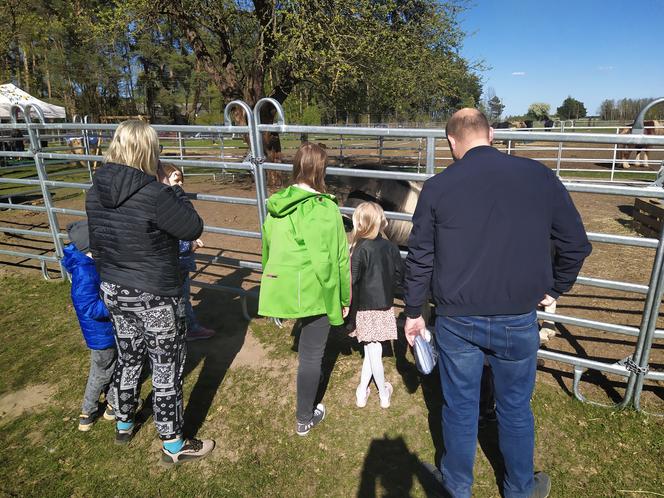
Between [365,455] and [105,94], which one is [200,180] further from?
[105,94]

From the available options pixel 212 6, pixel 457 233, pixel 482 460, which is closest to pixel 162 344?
pixel 457 233

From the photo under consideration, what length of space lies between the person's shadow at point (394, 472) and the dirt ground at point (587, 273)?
4.56ft

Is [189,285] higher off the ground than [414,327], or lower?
lower

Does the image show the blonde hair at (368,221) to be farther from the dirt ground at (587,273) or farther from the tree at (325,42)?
the tree at (325,42)

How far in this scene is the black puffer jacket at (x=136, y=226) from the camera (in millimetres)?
2250

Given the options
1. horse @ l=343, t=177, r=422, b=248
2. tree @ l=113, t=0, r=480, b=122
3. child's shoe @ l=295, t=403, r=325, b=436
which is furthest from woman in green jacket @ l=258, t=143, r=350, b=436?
tree @ l=113, t=0, r=480, b=122

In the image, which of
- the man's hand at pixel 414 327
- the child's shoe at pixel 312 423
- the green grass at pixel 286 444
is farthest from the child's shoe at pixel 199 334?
the man's hand at pixel 414 327

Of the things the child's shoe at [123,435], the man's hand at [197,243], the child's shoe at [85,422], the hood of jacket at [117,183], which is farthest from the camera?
the man's hand at [197,243]

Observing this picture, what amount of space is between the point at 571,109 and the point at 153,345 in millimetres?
60923

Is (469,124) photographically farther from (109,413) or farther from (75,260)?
(109,413)

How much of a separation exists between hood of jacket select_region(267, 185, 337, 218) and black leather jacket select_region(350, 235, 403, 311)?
1.93ft

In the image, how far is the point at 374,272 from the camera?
A: 2947 millimetres

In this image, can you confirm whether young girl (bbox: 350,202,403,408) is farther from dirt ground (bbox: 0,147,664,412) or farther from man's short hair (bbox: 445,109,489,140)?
dirt ground (bbox: 0,147,664,412)

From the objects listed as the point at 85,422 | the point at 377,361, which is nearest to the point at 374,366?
the point at 377,361
